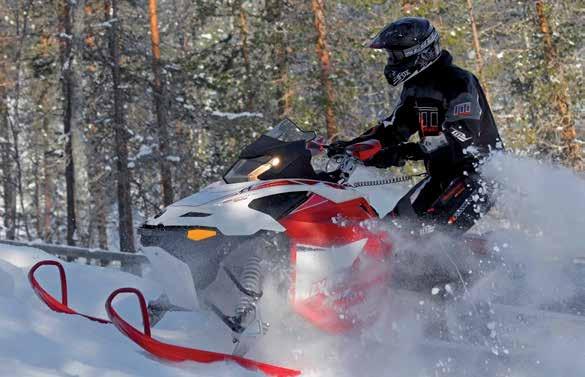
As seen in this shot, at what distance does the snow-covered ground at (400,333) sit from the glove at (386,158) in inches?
26.6

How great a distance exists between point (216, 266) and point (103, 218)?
68.6 feet

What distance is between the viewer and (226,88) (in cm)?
2028

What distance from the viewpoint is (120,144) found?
1716cm

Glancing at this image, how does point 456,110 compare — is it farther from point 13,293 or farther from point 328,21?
point 328,21

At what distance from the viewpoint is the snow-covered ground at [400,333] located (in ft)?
10.9

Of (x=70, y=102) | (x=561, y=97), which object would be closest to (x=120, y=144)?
(x=70, y=102)

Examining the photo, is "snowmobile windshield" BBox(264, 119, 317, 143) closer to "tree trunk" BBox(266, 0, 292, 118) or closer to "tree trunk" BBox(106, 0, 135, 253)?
"tree trunk" BBox(106, 0, 135, 253)

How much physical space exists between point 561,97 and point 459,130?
38.7 feet

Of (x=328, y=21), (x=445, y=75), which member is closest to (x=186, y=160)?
(x=328, y=21)

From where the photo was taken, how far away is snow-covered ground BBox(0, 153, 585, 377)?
3330mm

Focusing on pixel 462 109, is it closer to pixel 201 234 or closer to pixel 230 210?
pixel 230 210

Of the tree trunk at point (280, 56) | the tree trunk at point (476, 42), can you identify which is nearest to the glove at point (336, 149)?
the tree trunk at point (280, 56)

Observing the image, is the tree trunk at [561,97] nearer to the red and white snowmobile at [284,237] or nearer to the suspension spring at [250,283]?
the red and white snowmobile at [284,237]

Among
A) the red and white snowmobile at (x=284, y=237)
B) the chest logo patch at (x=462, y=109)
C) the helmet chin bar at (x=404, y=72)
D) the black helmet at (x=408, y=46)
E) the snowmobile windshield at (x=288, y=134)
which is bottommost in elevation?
the red and white snowmobile at (x=284, y=237)
